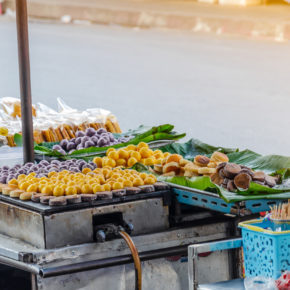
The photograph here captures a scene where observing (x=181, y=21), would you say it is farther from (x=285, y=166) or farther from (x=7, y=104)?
(x=285, y=166)

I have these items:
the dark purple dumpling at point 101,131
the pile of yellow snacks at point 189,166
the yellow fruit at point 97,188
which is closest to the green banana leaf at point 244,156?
the pile of yellow snacks at point 189,166

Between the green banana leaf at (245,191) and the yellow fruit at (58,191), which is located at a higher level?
the yellow fruit at (58,191)

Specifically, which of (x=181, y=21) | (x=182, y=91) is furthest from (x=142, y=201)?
(x=181, y=21)

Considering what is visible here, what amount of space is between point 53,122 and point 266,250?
3488mm

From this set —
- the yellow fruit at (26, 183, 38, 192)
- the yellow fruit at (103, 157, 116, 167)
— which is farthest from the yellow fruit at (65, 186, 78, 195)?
the yellow fruit at (103, 157, 116, 167)

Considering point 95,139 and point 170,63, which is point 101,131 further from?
point 170,63

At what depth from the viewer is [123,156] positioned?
5.04 meters

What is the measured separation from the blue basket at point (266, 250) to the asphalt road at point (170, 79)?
6019 millimetres

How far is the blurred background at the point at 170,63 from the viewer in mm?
11773

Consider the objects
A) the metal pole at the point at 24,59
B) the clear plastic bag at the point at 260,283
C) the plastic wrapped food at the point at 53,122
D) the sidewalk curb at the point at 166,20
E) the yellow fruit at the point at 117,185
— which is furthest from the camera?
the sidewalk curb at the point at 166,20

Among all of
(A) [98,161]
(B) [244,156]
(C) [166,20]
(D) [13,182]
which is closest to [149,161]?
(A) [98,161]

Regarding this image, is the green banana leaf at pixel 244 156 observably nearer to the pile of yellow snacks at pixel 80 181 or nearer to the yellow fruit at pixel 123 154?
the yellow fruit at pixel 123 154

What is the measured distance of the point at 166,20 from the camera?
84.9 feet

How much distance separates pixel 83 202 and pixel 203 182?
0.74m
